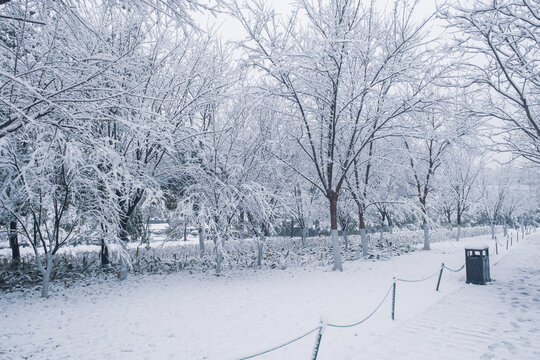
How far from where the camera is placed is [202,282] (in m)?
10.7

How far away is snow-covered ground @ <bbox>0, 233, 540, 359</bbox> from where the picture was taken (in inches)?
203

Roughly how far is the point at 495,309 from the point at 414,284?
2.49 metres

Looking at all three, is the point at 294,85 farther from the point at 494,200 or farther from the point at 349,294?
the point at 494,200

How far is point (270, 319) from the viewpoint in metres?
6.70

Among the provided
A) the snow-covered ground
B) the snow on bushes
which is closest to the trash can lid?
the snow-covered ground

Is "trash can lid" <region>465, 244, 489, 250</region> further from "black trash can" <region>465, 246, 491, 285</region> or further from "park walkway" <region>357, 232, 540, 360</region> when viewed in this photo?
"park walkway" <region>357, 232, 540, 360</region>

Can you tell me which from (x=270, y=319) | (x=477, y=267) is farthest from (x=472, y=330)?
(x=477, y=267)

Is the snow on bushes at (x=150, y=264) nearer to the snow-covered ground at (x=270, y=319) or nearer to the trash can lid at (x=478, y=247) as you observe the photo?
the snow-covered ground at (x=270, y=319)

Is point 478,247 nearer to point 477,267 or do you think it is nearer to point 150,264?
point 477,267

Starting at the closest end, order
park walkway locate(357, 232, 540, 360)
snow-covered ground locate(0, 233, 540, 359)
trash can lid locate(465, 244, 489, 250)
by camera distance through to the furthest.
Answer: park walkway locate(357, 232, 540, 360) < snow-covered ground locate(0, 233, 540, 359) < trash can lid locate(465, 244, 489, 250)

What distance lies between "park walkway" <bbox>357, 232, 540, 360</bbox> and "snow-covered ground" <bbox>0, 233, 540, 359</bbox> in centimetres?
2

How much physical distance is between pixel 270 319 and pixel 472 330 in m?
3.84

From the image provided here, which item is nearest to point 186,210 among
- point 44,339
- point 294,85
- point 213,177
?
point 213,177

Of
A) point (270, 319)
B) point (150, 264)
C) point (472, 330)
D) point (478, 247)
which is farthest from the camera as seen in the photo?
point (150, 264)
